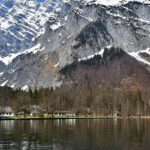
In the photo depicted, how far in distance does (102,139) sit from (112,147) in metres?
19.4

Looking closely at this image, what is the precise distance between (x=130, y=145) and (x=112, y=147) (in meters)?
6.70

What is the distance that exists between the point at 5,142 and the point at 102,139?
2475 cm

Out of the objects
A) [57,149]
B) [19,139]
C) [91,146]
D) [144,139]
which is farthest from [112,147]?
[19,139]

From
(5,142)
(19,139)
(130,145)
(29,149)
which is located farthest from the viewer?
(19,139)

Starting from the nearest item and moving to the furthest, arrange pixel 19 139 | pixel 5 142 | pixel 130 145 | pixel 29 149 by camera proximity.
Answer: pixel 29 149
pixel 130 145
pixel 5 142
pixel 19 139

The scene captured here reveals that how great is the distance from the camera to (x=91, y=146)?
112 metres

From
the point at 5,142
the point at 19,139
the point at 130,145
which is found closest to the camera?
the point at 130,145

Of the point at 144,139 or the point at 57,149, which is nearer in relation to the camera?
the point at 57,149

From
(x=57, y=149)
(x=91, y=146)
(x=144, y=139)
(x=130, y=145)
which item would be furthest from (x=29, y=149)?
(x=144, y=139)

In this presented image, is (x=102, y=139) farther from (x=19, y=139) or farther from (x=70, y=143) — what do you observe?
(x=19, y=139)

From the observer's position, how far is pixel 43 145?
114938 mm

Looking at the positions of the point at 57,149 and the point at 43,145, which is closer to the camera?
the point at 57,149

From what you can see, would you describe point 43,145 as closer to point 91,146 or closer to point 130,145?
point 91,146

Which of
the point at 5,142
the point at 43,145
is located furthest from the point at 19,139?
the point at 43,145
